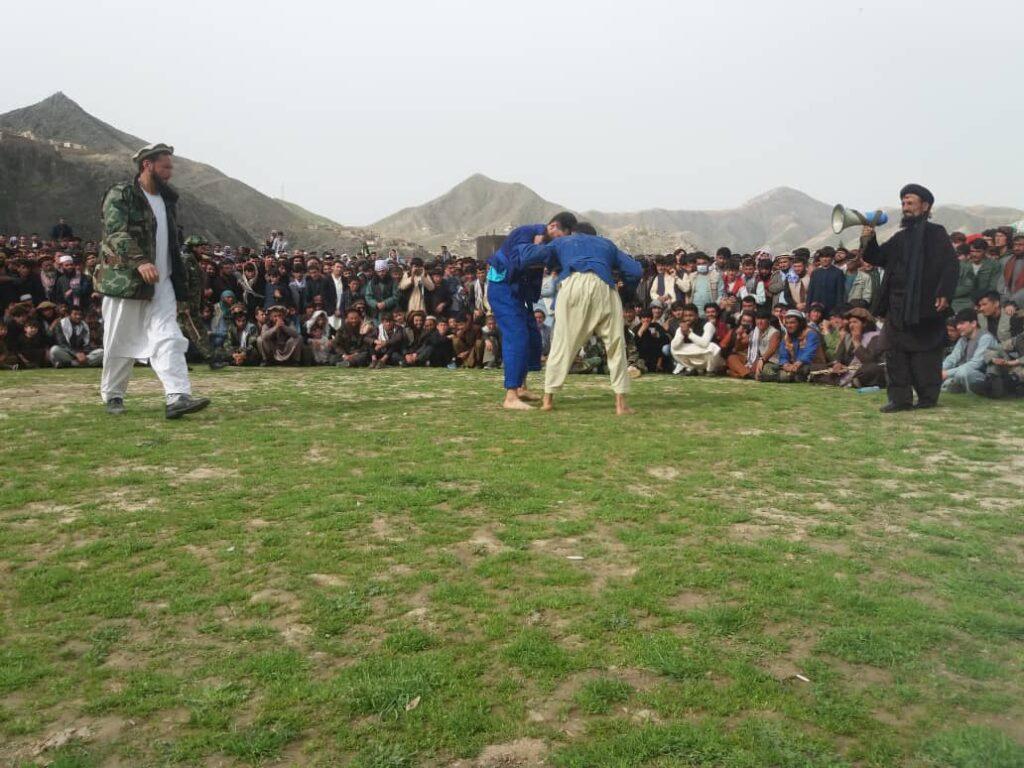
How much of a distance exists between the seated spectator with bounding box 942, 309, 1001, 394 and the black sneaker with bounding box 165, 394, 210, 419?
7.33 metres

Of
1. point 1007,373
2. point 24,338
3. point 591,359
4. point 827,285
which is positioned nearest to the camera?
point 1007,373

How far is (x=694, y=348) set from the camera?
11.3 metres

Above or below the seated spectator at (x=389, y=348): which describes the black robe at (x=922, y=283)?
above

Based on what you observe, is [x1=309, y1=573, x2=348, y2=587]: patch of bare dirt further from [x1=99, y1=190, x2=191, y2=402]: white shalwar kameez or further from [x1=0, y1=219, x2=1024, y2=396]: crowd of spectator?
[x1=0, y1=219, x2=1024, y2=396]: crowd of spectator

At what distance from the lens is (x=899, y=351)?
7488 mm

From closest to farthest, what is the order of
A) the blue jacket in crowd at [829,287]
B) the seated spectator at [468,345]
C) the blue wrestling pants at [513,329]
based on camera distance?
the blue wrestling pants at [513,329] → the blue jacket in crowd at [829,287] → the seated spectator at [468,345]

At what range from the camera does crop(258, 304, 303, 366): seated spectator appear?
12.6 m

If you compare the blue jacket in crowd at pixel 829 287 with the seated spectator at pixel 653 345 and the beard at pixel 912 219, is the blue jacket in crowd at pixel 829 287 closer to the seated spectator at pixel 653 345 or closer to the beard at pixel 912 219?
the seated spectator at pixel 653 345

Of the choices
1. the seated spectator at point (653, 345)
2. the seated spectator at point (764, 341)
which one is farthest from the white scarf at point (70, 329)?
the seated spectator at point (764, 341)

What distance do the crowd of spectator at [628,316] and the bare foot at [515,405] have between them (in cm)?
319

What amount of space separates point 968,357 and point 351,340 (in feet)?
28.3

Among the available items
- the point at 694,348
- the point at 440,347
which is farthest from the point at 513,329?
the point at 440,347

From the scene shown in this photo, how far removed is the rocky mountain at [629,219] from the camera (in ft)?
166

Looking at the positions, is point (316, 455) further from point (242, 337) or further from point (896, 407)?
point (242, 337)
